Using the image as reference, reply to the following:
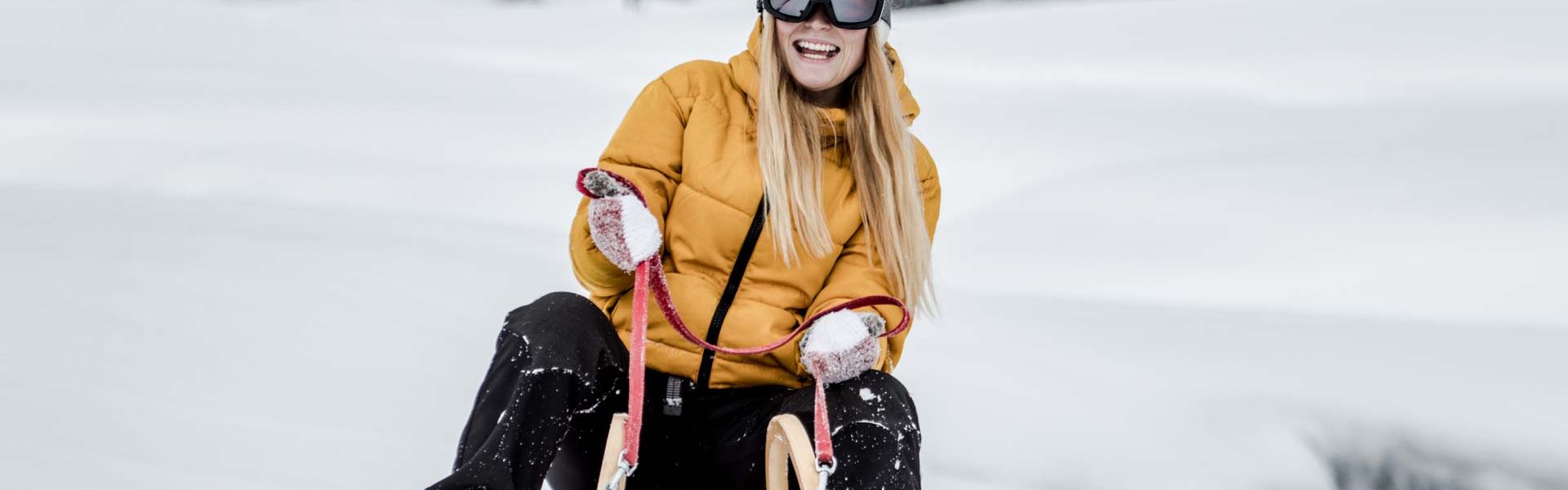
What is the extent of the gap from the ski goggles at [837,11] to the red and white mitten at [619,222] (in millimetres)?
339

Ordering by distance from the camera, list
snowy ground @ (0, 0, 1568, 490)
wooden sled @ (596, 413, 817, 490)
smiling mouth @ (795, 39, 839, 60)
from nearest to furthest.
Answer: wooden sled @ (596, 413, 817, 490) < smiling mouth @ (795, 39, 839, 60) < snowy ground @ (0, 0, 1568, 490)

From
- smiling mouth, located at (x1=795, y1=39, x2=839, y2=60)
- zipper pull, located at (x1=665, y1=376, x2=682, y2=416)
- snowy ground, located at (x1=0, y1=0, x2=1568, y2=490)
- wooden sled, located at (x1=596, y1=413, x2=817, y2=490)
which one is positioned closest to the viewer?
wooden sled, located at (x1=596, y1=413, x2=817, y2=490)

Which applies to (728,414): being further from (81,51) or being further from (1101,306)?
(81,51)

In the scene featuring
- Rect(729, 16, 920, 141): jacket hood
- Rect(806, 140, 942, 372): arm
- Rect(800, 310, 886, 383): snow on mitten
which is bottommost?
Rect(800, 310, 886, 383): snow on mitten

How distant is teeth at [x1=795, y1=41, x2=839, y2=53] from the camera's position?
1.65 meters

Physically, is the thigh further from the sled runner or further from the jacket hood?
the jacket hood

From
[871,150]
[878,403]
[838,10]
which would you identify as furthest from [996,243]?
[878,403]

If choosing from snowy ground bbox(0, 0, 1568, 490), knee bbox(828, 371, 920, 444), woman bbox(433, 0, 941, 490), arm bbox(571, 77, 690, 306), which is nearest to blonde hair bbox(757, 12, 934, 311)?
woman bbox(433, 0, 941, 490)

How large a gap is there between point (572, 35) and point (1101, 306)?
3.11 m

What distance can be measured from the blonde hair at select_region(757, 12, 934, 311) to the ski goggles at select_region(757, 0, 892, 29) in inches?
1.3

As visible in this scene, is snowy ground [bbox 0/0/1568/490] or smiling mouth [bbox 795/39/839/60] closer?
smiling mouth [bbox 795/39/839/60]

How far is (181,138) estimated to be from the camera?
12.9ft

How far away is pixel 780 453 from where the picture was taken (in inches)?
56.7

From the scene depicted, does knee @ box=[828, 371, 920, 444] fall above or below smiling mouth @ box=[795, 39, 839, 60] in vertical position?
below
